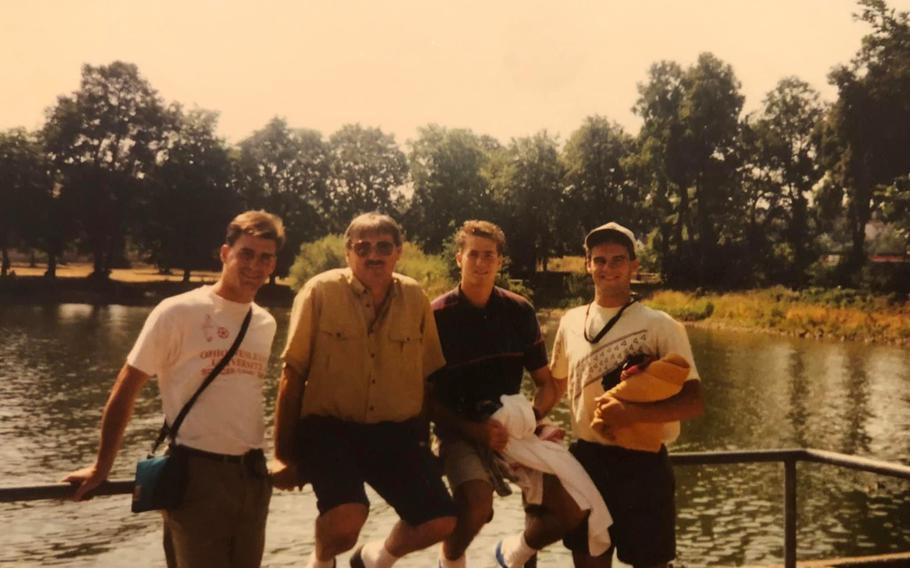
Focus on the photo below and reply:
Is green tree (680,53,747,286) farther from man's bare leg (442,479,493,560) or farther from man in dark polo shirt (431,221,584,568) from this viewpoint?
man's bare leg (442,479,493,560)

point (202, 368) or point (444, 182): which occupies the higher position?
point (444, 182)

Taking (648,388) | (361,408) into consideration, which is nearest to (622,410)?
(648,388)

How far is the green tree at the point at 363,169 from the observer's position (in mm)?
86750

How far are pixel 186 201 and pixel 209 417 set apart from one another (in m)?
70.1

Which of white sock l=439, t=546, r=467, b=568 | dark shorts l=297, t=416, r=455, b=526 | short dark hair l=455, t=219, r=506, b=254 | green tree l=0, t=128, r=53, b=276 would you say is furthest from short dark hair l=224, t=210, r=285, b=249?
green tree l=0, t=128, r=53, b=276

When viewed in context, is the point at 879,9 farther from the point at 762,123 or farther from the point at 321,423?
the point at 321,423

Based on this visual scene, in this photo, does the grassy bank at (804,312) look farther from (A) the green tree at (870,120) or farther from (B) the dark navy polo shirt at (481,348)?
(B) the dark navy polo shirt at (481,348)

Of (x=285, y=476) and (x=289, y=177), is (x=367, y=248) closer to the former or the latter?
(x=285, y=476)

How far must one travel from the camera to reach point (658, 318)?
424 centimetres

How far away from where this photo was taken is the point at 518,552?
4.28 meters

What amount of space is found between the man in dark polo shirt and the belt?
38.4 inches

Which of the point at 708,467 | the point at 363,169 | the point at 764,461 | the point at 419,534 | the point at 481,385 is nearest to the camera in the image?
the point at 419,534

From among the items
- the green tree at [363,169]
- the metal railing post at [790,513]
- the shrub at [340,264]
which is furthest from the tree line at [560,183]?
the metal railing post at [790,513]

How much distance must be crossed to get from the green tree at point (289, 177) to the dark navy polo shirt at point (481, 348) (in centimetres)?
7273
